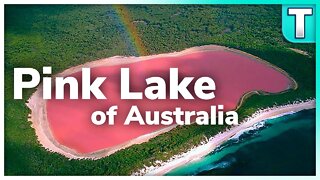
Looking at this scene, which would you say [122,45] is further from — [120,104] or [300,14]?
[300,14]

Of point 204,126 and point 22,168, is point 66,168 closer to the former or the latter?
point 22,168

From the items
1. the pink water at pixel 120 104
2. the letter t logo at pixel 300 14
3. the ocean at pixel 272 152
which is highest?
the letter t logo at pixel 300 14

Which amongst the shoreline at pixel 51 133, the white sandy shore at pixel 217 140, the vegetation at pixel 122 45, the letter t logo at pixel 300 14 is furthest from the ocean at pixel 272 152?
the letter t logo at pixel 300 14

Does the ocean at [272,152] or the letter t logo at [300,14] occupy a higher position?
the letter t logo at [300,14]

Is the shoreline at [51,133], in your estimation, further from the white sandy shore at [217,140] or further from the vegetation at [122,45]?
the white sandy shore at [217,140]
